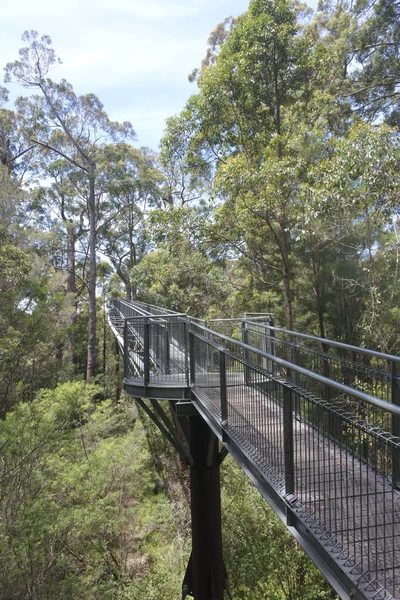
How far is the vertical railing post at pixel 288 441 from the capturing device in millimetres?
2490

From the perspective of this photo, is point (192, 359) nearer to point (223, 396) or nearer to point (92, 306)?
point (223, 396)

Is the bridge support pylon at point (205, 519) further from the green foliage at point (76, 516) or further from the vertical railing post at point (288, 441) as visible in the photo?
the vertical railing post at point (288, 441)

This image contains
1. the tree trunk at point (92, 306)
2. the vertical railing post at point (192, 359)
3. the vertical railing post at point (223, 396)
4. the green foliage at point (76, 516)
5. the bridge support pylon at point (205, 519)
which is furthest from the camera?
the tree trunk at point (92, 306)

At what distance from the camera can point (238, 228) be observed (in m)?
10.3

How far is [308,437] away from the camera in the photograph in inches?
104

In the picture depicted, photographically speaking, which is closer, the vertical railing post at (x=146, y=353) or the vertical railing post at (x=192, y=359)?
the vertical railing post at (x=192, y=359)

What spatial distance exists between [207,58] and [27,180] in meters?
12.7

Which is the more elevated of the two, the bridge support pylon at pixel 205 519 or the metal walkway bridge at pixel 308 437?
the metal walkway bridge at pixel 308 437

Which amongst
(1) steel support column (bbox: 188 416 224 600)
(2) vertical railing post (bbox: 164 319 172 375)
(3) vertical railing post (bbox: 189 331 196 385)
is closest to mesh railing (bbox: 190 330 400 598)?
(3) vertical railing post (bbox: 189 331 196 385)

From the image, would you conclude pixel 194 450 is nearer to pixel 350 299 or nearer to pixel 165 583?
pixel 165 583

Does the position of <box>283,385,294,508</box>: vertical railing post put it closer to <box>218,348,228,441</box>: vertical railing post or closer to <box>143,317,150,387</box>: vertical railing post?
<box>218,348,228,441</box>: vertical railing post

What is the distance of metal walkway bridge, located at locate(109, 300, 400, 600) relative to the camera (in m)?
2.00

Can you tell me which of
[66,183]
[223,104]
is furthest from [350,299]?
[66,183]

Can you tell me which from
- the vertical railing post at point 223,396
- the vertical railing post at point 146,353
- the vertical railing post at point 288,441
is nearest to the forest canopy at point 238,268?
the vertical railing post at point 146,353
